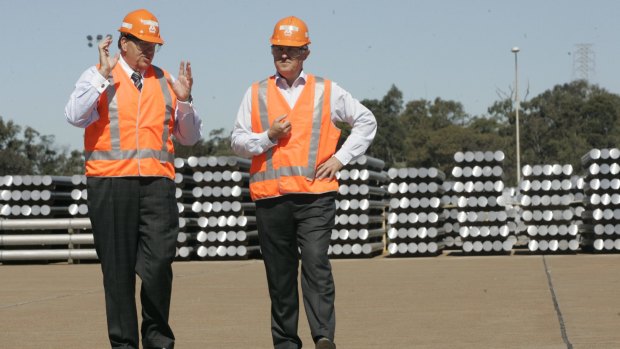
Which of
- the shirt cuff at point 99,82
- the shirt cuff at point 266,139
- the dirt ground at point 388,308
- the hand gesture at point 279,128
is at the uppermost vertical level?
the shirt cuff at point 99,82

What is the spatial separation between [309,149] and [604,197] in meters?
17.1

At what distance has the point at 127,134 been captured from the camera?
22.2 ft

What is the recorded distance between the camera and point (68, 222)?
2297 cm

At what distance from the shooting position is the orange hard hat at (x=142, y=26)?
22.3 ft

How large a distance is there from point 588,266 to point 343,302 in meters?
7.33

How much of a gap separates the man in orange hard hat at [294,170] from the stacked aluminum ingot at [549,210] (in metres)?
16.6

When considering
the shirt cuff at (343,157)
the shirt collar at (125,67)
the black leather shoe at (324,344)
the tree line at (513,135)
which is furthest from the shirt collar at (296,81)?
the tree line at (513,135)

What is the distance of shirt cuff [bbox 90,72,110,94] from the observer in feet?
21.6

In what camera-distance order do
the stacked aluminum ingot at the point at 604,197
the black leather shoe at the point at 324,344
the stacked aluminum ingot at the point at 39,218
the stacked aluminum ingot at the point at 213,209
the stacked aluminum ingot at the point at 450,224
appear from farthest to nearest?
1. the stacked aluminum ingot at the point at 450,224
2. the stacked aluminum ingot at the point at 213,209
3. the stacked aluminum ingot at the point at 39,218
4. the stacked aluminum ingot at the point at 604,197
5. the black leather shoe at the point at 324,344

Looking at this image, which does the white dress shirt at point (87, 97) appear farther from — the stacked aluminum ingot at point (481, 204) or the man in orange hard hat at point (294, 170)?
the stacked aluminum ingot at point (481, 204)

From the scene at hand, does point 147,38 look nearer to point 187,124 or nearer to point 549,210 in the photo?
point 187,124

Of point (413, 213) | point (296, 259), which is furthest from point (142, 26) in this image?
point (413, 213)

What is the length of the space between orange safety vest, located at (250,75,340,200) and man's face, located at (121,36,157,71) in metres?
0.71

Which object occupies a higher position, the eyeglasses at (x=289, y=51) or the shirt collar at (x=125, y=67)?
the eyeglasses at (x=289, y=51)
